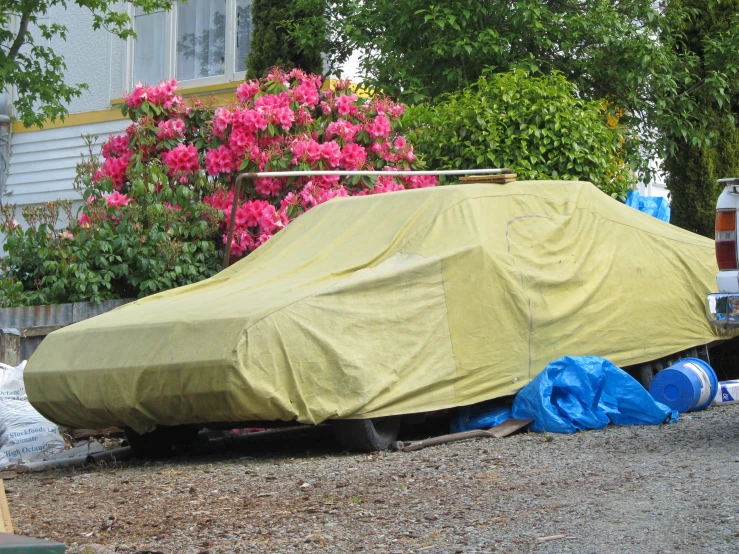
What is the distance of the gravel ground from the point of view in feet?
13.4

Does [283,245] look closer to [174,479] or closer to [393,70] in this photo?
[174,479]

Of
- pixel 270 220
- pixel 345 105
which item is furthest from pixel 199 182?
pixel 345 105

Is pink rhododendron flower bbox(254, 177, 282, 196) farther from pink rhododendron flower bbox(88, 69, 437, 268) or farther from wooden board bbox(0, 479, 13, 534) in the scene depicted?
wooden board bbox(0, 479, 13, 534)

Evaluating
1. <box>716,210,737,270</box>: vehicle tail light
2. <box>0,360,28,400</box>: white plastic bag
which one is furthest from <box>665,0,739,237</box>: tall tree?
<box>0,360,28,400</box>: white plastic bag

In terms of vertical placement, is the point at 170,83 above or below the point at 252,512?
above

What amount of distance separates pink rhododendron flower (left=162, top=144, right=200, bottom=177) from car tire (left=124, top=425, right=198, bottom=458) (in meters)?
3.57

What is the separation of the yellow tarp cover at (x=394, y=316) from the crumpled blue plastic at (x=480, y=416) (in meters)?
0.22

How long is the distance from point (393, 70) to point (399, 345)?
655 cm

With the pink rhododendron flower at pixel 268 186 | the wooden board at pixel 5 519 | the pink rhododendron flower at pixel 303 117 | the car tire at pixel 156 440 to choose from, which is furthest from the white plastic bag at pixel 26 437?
the pink rhododendron flower at pixel 303 117

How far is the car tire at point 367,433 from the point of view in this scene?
6203 mm

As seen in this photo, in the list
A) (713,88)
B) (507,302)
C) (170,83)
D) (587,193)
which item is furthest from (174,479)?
(713,88)

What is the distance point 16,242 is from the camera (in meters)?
9.89

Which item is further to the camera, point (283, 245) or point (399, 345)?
point (283, 245)

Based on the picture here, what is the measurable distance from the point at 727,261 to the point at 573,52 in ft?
22.3
